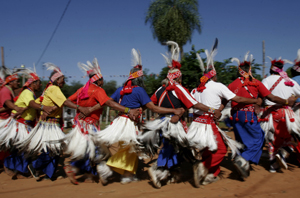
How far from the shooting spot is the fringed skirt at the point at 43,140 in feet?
13.7

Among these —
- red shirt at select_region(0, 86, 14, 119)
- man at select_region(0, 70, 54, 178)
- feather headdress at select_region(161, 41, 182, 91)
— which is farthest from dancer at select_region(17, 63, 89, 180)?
feather headdress at select_region(161, 41, 182, 91)

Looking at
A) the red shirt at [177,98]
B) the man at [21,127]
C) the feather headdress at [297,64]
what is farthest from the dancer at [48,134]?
the feather headdress at [297,64]

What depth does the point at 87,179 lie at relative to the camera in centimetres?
420

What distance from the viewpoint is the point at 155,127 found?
12.3ft

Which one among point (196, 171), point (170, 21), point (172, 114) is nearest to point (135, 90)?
point (172, 114)

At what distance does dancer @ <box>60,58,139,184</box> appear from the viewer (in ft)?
12.7

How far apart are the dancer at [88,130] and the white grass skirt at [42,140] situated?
0.36 m

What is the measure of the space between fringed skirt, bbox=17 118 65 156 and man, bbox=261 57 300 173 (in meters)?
3.95

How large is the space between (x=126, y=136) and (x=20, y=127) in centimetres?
234

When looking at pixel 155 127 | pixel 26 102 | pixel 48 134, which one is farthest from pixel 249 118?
pixel 26 102

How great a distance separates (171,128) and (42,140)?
232 cm

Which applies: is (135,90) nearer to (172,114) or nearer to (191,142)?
(172,114)

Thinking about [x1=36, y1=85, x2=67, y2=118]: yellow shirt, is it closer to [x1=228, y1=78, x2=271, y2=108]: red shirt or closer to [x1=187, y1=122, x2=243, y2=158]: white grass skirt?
[x1=187, y1=122, x2=243, y2=158]: white grass skirt

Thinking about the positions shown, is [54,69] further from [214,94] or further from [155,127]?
[214,94]
